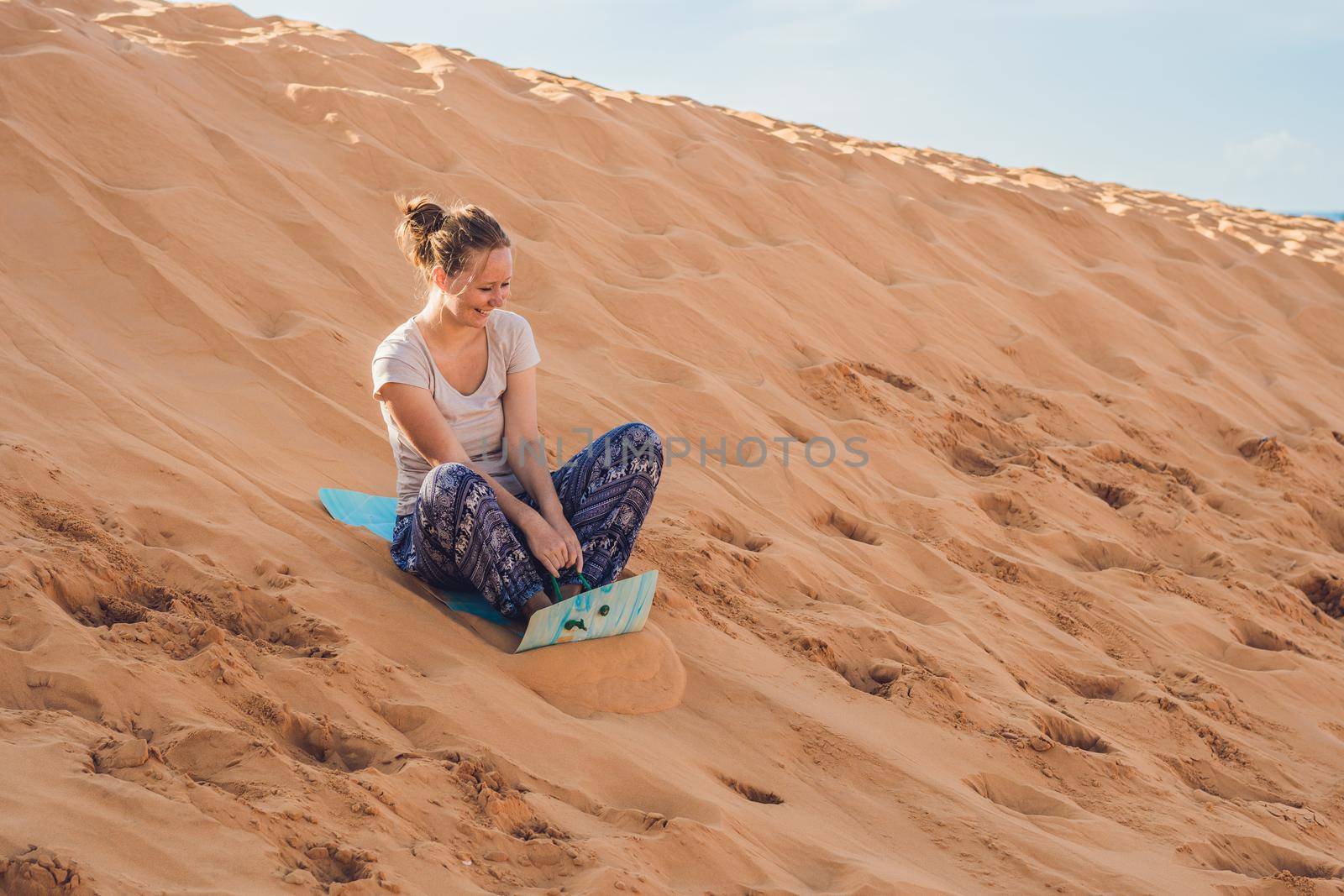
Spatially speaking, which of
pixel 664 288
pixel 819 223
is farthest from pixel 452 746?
pixel 819 223

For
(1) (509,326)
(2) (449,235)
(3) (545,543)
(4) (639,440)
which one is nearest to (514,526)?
(3) (545,543)

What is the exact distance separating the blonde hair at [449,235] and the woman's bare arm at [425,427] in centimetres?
29

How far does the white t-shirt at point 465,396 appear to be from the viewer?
274 centimetres

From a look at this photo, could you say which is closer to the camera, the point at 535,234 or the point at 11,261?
the point at 11,261

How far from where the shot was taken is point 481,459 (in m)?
2.95

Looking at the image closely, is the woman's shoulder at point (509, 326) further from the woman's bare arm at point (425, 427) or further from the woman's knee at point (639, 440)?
the woman's knee at point (639, 440)

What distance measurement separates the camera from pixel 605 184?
17.7 feet

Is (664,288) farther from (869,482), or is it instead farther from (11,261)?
(11,261)

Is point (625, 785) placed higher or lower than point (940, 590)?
lower

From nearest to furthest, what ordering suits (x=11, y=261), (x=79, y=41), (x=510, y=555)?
A: (x=510, y=555), (x=11, y=261), (x=79, y=41)

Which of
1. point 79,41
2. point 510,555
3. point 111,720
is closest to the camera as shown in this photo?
point 111,720

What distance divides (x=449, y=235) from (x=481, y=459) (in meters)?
0.57

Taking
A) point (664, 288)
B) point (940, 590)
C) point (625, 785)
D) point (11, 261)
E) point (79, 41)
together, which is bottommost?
point (625, 785)

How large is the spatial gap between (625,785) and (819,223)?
4.12 metres
